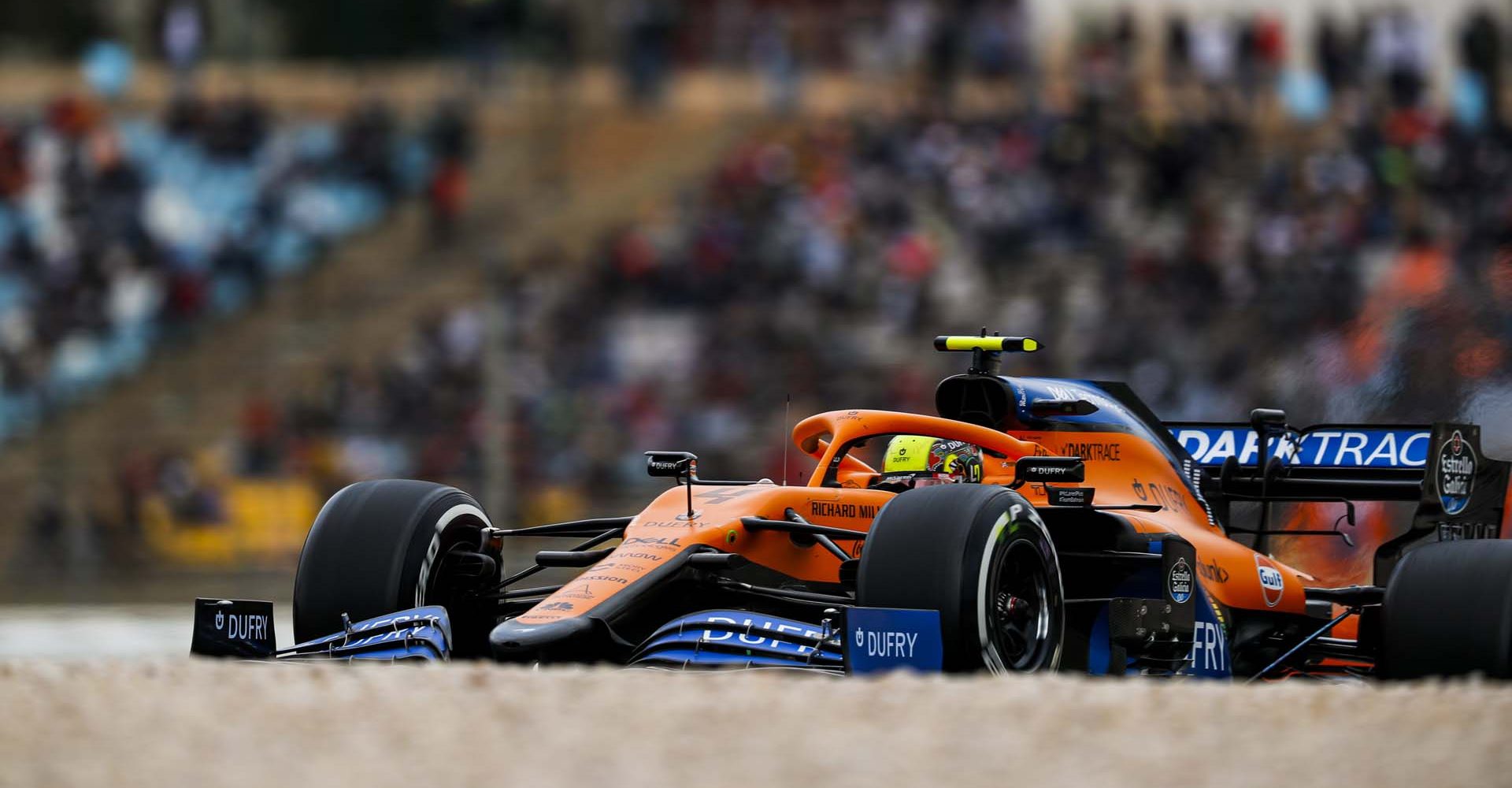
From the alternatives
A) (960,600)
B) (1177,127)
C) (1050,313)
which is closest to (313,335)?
(1050,313)

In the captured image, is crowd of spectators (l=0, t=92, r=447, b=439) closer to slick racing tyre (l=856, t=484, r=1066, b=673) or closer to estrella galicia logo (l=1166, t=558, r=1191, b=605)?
estrella galicia logo (l=1166, t=558, r=1191, b=605)

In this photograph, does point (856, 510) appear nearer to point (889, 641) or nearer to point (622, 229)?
point (889, 641)

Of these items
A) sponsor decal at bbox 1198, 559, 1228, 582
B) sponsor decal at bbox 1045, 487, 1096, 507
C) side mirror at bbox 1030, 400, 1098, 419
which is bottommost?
sponsor decal at bbox 1198, 559, 1228, 582

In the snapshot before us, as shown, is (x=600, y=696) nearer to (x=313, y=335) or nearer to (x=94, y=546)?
(x=94, y=546)

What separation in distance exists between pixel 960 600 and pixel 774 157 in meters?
13.3

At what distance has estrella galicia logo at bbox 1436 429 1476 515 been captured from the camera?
9156 millimetres

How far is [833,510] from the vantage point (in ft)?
Result: 25.8

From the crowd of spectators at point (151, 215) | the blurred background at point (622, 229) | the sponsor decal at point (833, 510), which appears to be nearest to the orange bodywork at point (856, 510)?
the sponsor decal at point (833, 510)

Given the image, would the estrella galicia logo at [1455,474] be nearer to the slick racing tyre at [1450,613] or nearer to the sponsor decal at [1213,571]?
the sponsor decal at [1213,571]

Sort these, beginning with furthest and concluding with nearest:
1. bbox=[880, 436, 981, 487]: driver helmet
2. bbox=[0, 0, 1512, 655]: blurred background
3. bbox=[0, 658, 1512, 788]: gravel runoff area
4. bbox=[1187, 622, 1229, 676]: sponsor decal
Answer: bbox=[0, 0, 1512, 655]: blurred background < bbox=[880, 436, 981, 487]: driver helmet < bbox=[1187, 622, 1229, 676]: sponsor decal < bbox=[0, 658, 1512, 788]: gravel runoff area

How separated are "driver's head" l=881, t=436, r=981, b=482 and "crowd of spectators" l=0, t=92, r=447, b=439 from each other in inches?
395

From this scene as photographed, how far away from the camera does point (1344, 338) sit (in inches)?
487

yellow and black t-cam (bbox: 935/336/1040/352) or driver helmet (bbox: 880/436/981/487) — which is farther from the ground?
yellow and black t-cam (bbox: 935/336/1040/352)

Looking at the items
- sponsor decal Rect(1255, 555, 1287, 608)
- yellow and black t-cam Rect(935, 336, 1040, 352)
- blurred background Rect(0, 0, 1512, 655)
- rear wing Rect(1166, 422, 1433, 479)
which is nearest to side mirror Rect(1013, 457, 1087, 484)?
yellow and black t-cam Rect(935, 336, 1040, 352)
